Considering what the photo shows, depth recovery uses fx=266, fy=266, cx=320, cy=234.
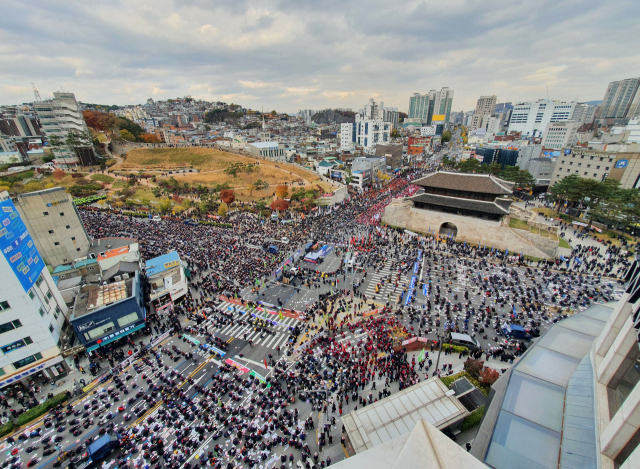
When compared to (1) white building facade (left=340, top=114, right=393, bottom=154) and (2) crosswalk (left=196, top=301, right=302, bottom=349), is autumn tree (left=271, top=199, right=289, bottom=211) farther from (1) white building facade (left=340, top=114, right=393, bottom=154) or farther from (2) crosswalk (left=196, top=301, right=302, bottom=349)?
(1) white building facade (left=340, top=114, right=393, bottom=154)

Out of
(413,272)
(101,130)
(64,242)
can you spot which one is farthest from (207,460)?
(101,130)

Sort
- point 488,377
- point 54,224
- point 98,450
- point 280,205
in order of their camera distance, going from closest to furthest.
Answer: point 98,450 → point 488,377 → point 54,224 → point 280,205

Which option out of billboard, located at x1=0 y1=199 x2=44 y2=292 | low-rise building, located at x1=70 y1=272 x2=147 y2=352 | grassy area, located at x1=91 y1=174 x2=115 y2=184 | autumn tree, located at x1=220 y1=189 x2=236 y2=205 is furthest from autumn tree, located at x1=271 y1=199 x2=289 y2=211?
grassy area, located at x1=91 y1=174 x2=115 y2=184

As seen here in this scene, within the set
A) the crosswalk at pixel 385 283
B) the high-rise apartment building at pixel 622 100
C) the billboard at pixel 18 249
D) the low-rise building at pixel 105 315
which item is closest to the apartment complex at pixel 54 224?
the billboard at pixel 18 249

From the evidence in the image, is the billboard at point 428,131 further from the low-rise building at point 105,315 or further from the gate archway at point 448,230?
the low-rise building at point 105,315

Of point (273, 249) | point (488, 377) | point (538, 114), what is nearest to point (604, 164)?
point (488, 377)

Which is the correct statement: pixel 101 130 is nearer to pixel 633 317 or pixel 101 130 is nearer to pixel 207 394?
pixel 207 394

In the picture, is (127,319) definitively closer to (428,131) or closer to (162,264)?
(162,264)

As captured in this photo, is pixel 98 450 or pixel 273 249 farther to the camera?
pixel 273 249
